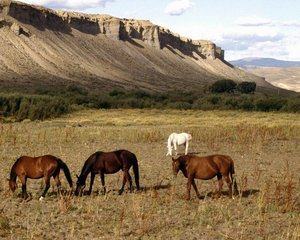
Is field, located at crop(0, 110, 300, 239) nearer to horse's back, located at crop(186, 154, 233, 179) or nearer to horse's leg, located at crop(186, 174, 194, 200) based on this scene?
horse's leg, located at crop(186, 174, 194, 200)

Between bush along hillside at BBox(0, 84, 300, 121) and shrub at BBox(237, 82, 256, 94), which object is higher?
shrub at BBox(237, 82, 256, 94)

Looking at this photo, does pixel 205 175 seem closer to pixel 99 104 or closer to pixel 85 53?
pixel 99 104

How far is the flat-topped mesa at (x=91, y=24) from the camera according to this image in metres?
128

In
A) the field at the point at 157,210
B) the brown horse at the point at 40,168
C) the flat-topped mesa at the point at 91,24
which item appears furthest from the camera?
the flat-topped mesa at the point at 91,24

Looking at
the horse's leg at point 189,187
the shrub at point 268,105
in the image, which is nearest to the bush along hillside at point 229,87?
the shrub at point 268,105

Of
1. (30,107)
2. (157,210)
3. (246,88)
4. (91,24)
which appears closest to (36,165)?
(157,210)

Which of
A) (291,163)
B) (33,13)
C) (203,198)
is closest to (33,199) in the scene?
(203,198)

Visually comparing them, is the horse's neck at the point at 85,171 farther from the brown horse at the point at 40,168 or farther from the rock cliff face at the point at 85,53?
the rock cliff face at the point at 85,53

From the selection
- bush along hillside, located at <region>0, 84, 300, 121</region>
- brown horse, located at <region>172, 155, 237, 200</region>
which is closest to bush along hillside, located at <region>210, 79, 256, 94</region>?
bush along hillside, located at <region>0, 84, 300, 121</region>

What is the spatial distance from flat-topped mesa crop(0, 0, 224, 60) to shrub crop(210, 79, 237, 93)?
46382 millimetres

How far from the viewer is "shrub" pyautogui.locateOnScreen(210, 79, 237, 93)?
354 feet

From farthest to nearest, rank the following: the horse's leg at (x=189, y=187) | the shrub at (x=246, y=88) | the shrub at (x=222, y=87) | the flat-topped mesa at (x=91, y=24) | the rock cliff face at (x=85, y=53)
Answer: the flat-topped mesa at (x=91, y=24), the shrub at (x=246, y=88), the rock cliff face at (x=85, y=53), the shrub at (x=222, y=87), the horse's leg at (x=189, y=187)

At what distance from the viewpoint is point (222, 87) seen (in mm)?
109562

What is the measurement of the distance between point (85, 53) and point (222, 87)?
4320 centimetres
